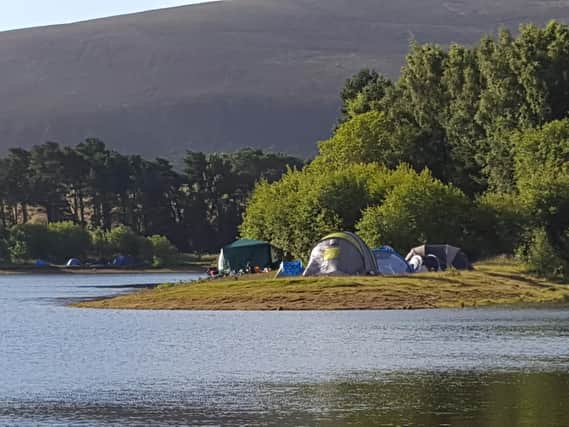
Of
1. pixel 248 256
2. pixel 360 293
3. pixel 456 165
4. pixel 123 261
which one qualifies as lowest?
pixel 360 293

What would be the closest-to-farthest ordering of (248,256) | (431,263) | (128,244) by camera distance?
(431,263) → (248,256) → (128,244)

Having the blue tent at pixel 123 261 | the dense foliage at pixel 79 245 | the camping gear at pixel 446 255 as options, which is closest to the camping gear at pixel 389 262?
the camping gear at pixel 446 255

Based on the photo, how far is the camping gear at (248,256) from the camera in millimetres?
104500

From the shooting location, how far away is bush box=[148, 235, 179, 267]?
600ft

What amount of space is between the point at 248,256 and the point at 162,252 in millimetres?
80236

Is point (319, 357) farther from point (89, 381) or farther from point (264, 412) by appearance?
point (264, 412)

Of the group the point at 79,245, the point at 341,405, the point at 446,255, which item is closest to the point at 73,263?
the point at 79,245

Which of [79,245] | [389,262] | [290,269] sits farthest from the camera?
[79,245]

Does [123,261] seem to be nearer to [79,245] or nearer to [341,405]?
[79,245]

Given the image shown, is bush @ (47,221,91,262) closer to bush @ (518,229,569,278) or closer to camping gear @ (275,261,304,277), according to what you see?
camping gear @ (275,261,304,277)

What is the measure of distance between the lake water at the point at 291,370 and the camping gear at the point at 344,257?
1670cm

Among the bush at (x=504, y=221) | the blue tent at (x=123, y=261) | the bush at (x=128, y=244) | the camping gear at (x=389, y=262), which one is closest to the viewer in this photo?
the camping gear at (x=389, y=262)

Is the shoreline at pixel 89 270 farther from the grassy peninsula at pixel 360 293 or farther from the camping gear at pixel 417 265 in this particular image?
the grassy peninsula at pixel 360 293

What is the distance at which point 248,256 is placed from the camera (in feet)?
346
